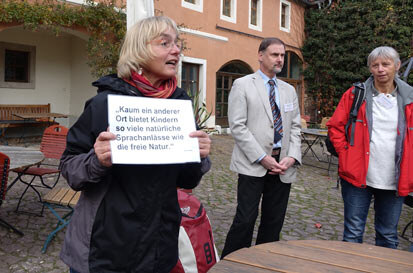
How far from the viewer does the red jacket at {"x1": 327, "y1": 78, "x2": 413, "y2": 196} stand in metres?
2.60

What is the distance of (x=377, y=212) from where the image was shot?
2.80 meters

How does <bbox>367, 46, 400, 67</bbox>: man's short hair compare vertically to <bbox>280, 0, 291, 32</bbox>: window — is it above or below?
below

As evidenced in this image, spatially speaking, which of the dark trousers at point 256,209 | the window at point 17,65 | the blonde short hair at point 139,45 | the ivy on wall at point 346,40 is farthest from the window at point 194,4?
the blonde short hair at point 139,45

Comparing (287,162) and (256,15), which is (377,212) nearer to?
(287,162)

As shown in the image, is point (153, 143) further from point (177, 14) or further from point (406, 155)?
point (177, 14)

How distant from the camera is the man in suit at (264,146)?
281 cm

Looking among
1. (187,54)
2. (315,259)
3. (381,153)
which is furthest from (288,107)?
(187,54)

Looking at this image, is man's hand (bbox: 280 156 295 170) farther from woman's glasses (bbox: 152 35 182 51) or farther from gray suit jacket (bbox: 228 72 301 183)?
woman's glasses (bbox: 152 35 182 51)

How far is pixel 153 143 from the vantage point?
1420 millimetres

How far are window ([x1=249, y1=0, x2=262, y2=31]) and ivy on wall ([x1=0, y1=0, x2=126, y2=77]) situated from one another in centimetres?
725

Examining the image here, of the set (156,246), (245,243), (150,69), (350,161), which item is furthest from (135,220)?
(350,161)

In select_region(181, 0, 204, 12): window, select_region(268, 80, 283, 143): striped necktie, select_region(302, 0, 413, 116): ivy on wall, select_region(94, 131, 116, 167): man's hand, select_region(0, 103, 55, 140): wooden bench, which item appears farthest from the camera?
select_region(302, 0, 413, 116): ivy on wall

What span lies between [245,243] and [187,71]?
11.2 meters

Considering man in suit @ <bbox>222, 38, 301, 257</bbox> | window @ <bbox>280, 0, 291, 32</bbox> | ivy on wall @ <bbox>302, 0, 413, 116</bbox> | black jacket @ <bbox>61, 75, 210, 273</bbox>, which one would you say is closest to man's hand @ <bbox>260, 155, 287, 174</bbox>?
man in suit @ <bbox>222, 38, 301, 257</bbox>
